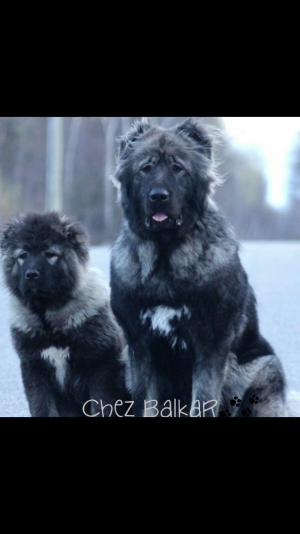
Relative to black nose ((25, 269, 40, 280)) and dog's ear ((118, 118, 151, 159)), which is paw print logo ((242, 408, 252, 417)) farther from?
dog's ear ((118, 118, 151, 159))

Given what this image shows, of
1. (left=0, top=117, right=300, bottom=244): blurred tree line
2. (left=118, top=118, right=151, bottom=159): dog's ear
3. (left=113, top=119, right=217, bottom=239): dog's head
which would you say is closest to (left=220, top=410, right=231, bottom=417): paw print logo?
(left=113, top=119, right=217, bottom=239): dog's head

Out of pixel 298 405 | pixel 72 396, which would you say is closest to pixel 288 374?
pixel 298 405

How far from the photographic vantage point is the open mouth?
353 centimetres

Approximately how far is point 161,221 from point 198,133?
0.58m

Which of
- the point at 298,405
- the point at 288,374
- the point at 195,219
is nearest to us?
the point at 195,219

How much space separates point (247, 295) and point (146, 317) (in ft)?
2.21

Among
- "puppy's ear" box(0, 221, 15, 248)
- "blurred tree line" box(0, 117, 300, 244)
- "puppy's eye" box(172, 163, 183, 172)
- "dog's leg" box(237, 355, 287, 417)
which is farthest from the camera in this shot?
"blurred tree line" box(0, 117, 300, 244)

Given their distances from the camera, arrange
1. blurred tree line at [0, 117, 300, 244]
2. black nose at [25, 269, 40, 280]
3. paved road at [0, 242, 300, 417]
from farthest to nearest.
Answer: blurred tree line at [0, 117, 300, 244]
paved road at [0, 242, 300, 417]
black nose at [25, 269, 40, 280]

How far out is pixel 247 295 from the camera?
4.01 m

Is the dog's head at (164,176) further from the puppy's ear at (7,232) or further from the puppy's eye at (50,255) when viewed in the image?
the puppy's ear at (7,232)

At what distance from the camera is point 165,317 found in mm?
3664

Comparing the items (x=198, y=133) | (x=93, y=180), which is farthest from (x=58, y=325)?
(x=93, y=180)
